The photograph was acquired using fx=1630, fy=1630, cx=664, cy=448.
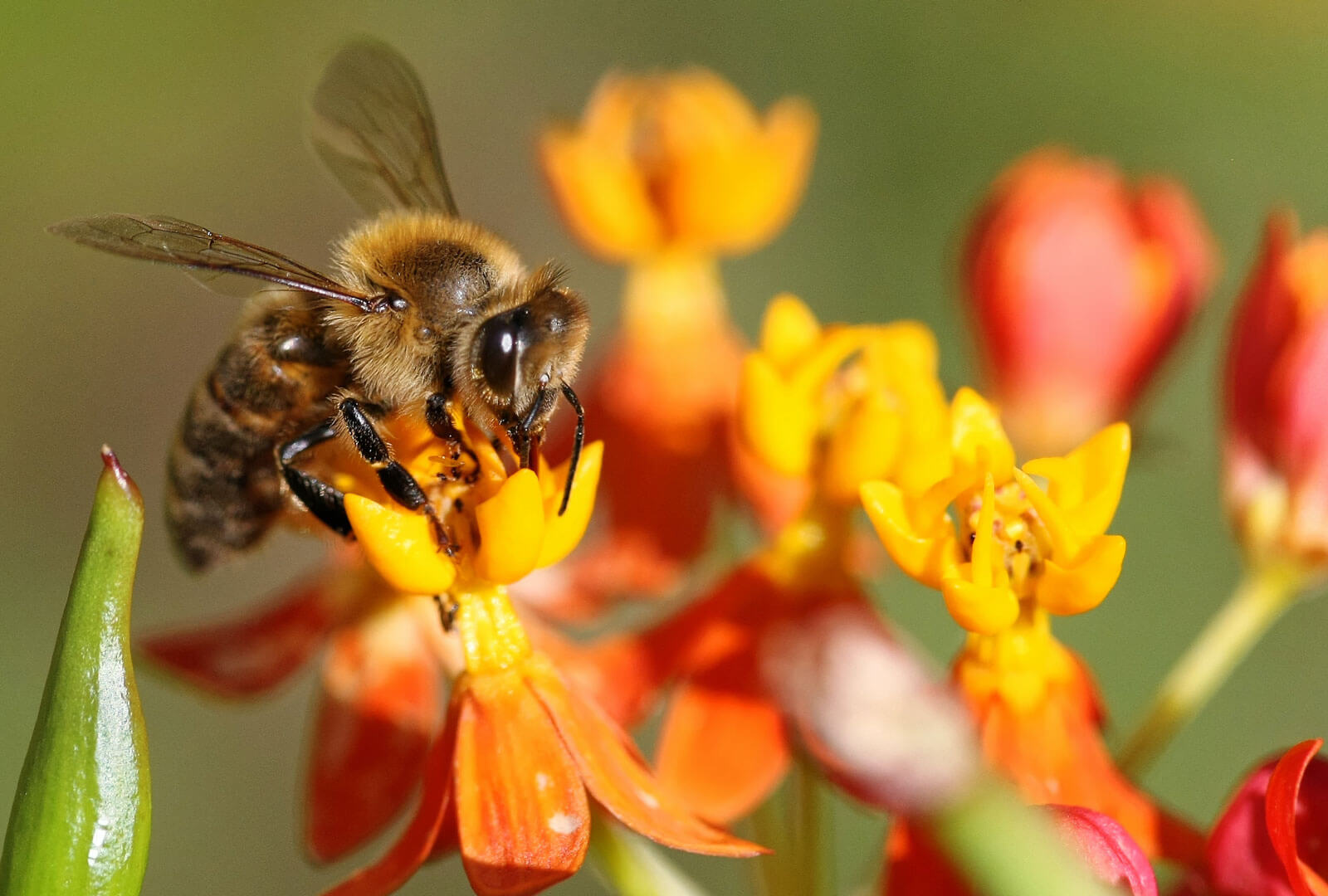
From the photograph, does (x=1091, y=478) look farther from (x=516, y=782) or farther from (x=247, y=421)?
(x=247, y=421)

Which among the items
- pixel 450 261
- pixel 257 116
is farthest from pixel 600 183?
pixel 257 116

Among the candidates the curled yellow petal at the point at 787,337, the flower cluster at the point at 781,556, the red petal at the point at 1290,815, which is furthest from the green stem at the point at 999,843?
the curled yellow petal at the point at 787,337

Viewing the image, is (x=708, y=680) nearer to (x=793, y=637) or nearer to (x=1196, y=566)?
(x=793, y=637)

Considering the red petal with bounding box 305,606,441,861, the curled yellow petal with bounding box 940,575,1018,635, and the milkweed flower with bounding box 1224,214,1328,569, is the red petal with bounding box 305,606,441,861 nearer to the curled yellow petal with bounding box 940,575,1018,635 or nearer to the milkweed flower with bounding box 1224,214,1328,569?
the curled yellow petal with bounding box 940,575,1018,635

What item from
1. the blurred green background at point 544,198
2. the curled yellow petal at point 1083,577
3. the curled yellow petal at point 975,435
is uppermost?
the curled yellow petal at point 975,435

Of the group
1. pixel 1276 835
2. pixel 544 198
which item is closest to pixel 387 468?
pixel 1276 835

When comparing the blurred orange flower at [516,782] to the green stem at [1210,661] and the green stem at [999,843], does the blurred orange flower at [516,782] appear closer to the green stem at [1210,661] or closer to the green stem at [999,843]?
the green stem at [1210,661]

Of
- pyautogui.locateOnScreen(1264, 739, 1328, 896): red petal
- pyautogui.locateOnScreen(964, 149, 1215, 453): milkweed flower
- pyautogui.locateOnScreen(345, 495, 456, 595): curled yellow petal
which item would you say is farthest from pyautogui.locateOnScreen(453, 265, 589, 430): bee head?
pyautogui.locateOnScreen(964, 149, 1215, 453): milkweed flower
